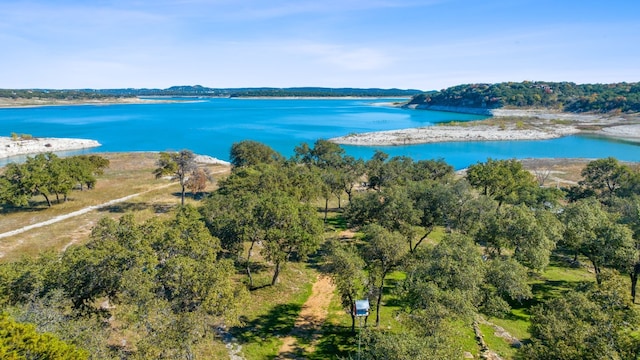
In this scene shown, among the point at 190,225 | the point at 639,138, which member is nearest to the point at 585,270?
the point at 190,225

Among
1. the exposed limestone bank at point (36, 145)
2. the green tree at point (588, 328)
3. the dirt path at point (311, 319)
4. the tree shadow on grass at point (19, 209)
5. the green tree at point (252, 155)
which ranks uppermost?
the green tree at point (252, 155)

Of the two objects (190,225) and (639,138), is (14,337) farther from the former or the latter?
(639,138)

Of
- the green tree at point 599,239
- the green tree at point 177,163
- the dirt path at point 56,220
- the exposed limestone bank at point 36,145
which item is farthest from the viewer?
the exposed limestone bank at point 36,145

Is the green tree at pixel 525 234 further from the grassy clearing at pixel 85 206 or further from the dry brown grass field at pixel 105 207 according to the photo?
the dry brown grass field at pixel 105 207

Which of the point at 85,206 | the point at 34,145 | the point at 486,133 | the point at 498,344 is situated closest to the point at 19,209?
the point at 85,206

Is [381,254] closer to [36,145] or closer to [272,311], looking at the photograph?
[272,311]

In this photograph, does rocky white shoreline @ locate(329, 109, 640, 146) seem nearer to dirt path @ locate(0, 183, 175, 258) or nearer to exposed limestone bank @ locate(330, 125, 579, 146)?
exposed limestone bank @ locate(330, 125, 579, 146)

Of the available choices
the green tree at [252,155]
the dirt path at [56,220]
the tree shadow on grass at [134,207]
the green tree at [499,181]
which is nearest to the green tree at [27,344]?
the dirt path at [56,220]
